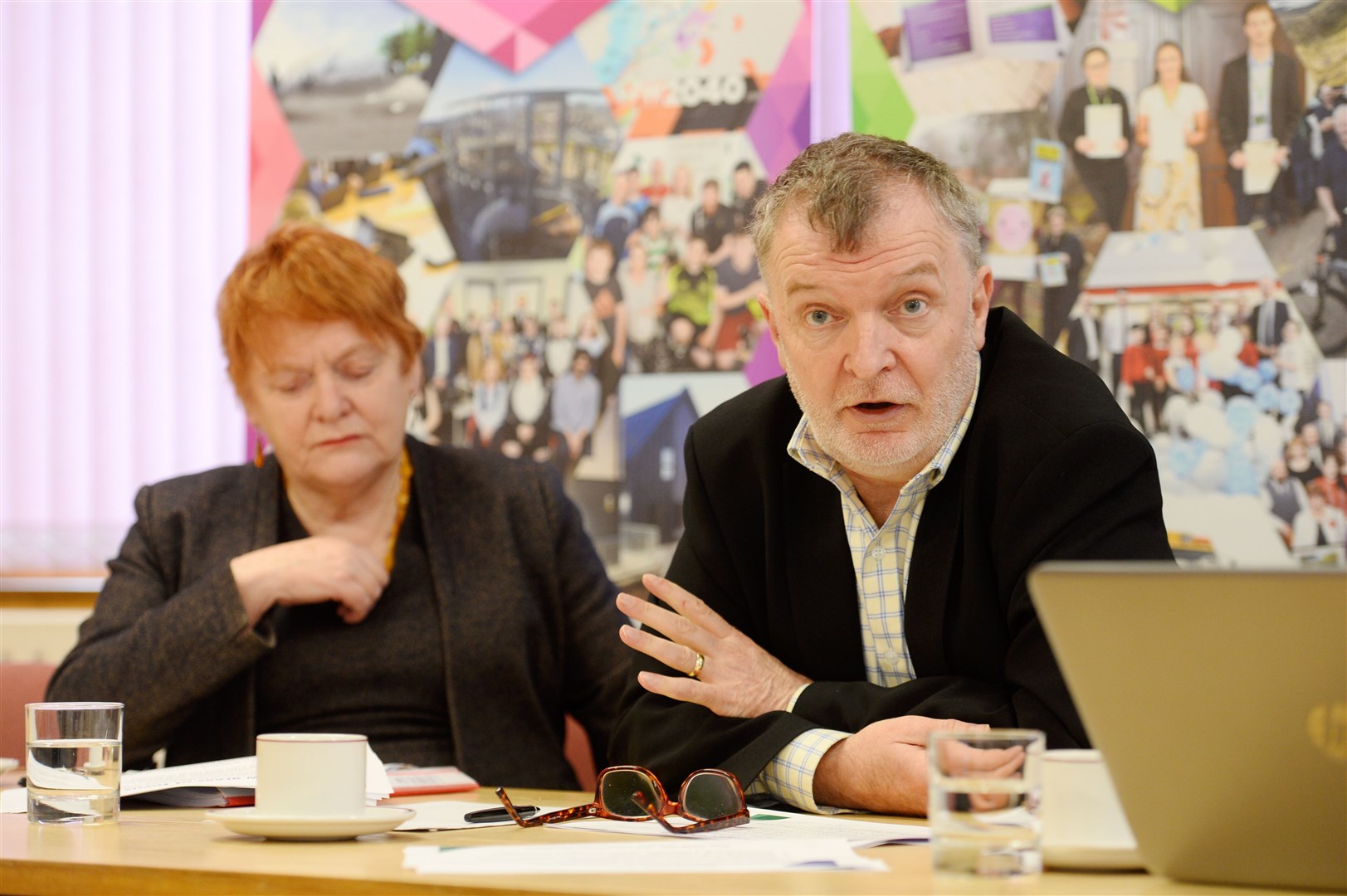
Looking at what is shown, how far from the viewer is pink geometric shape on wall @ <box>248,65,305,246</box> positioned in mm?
3094

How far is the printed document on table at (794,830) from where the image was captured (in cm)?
115

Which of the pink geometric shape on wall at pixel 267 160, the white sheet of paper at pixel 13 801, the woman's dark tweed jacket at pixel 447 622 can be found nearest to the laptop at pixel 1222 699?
the white sheet of paper at pixel 13 801

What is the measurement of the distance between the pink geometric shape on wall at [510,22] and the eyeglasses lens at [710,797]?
204 centimetres

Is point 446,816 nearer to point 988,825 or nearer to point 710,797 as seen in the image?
point 710,797

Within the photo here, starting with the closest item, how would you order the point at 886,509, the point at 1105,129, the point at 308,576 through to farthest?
the point at 886,509 < the point at 308,576 < the point at 1105,129

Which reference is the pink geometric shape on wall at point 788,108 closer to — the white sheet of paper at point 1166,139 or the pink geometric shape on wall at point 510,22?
the pink geometric shape on wall at point 510,22

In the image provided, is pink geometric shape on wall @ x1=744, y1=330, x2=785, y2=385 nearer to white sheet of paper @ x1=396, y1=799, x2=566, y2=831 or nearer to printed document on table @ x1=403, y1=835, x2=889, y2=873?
white sheet of paper @ x1=396, y1=799, x2=566, y2=831

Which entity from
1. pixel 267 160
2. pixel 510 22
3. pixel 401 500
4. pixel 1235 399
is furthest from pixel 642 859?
pixel 267 160

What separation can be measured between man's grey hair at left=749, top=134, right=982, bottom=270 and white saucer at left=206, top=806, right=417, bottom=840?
33.9 inches

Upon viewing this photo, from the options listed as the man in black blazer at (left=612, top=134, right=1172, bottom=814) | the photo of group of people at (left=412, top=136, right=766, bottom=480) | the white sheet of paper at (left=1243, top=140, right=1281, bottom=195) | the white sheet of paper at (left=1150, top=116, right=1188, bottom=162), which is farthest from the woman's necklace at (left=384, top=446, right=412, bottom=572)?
the white sheet of paper at (left=1243, top=140, right=1281, bottom=195)

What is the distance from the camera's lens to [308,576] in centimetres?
215

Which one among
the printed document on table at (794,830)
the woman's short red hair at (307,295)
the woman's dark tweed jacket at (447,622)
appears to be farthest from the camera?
the woman's short red hair at (307,295)

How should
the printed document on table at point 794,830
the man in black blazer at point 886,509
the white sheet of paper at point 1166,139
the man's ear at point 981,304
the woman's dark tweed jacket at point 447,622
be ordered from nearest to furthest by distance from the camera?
the printed document on table at point 794,830 < the man in black blazer at point 886,509 < the man's ear at point 981,304 < the woman's dark tweed jacket at point 447,622 < the white sheet of paper at point 1166,139

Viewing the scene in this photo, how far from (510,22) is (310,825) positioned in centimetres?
217
